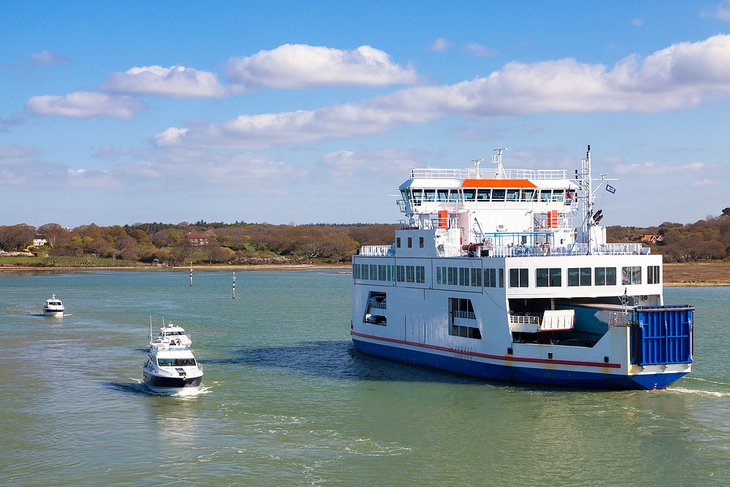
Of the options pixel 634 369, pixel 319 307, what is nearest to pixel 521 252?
pixel 634 369

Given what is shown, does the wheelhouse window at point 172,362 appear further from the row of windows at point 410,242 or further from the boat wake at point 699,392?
the boat wake at point 699,392

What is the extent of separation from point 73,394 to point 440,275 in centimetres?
1854

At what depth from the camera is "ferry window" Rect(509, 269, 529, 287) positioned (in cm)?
3969

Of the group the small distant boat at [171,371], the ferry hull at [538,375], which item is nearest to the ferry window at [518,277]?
the ferry hull at [538,375]

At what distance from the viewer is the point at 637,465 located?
97.9 feet

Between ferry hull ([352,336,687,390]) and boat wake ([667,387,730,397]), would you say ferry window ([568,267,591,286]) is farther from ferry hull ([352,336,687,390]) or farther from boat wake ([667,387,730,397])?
boat wake ([667,387,730,397])

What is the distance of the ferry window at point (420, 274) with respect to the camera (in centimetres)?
4616

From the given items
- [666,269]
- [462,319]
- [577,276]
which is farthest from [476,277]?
[666,269]

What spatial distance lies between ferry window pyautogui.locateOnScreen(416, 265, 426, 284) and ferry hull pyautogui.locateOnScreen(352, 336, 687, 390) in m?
3.71

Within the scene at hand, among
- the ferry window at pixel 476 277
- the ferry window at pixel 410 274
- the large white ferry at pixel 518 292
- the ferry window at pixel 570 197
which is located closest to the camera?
the large white ferry at pixel 518 292

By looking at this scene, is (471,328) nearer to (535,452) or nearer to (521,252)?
(521,252)

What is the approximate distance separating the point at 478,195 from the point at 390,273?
21.4 feet

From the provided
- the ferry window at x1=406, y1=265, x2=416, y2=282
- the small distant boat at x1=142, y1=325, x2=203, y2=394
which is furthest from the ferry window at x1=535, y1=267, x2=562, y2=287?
the small distant boat at x1=142, y1=325, x2=203, y2=394

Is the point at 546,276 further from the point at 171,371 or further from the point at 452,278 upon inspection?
the point at 171,371
